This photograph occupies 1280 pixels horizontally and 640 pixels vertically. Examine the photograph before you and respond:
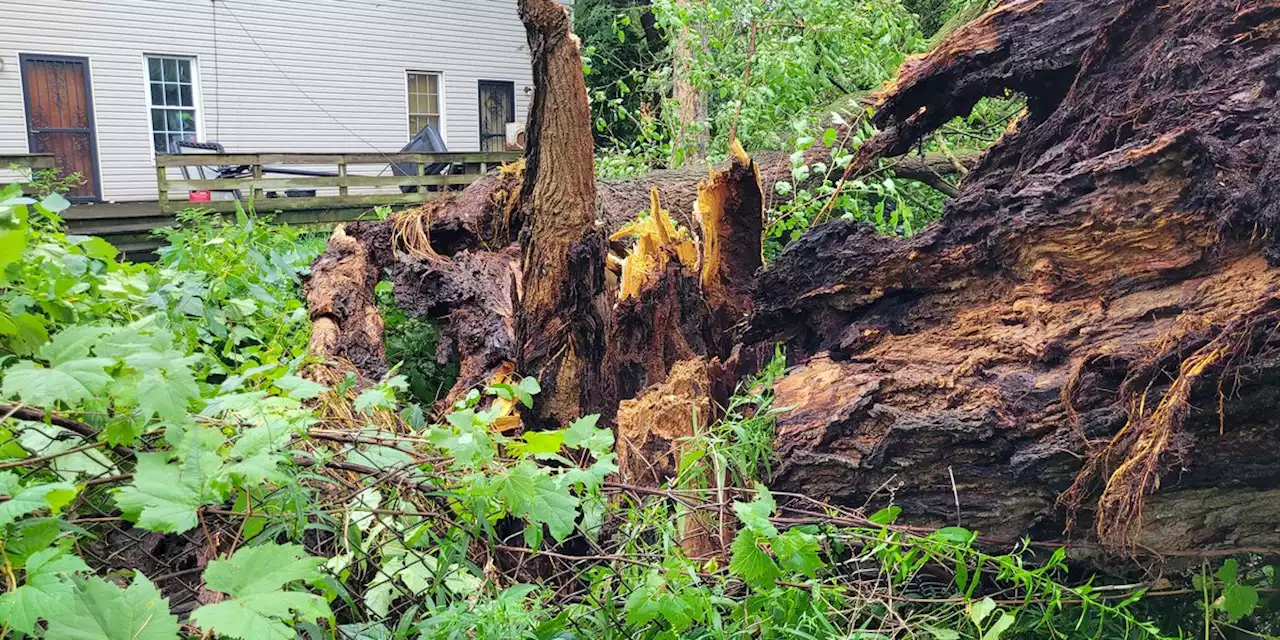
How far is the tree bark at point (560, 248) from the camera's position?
3.70 m

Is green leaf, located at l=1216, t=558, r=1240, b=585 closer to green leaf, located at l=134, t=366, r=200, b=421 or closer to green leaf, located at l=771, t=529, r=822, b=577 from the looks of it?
green leaf, located at l=771, t=529, r=822, b=577

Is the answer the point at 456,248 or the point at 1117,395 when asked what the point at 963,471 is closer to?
the point at 1117,395

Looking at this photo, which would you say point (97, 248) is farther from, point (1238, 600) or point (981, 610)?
point (1238, 600)

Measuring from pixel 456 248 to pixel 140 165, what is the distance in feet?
37.6

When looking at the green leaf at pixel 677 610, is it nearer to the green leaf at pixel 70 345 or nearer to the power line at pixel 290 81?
the green leaf at pixel 70 345

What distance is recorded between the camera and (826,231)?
3182 mm

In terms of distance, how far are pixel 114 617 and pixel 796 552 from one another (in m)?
1.31

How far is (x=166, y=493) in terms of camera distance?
1620 mm

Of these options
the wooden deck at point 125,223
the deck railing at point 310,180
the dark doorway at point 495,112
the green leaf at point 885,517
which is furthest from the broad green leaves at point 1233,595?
the dark doorway at point 495,112

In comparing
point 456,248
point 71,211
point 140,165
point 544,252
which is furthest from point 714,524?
point 140,165

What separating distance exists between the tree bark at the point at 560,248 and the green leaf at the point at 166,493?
206cm

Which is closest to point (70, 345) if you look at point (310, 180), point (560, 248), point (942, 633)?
point (942, 633)

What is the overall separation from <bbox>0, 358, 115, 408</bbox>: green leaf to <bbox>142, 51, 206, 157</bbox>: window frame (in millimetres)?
14586

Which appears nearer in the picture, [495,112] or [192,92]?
[192,92]
